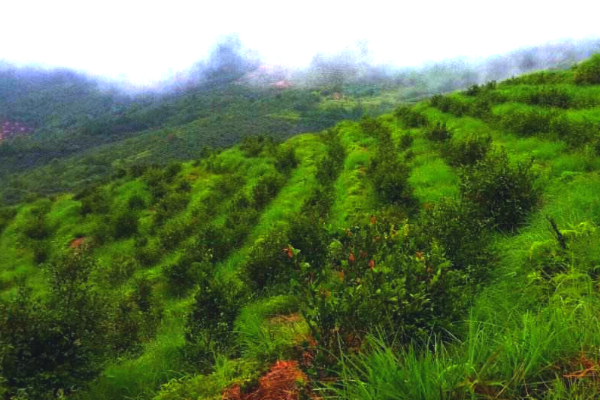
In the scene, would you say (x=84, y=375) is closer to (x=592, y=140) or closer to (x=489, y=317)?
(x=489, y=317)

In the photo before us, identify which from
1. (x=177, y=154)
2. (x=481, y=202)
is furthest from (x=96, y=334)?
(x=177, y=154)

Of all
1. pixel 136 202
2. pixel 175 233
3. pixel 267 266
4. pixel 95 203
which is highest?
pixel 267 266

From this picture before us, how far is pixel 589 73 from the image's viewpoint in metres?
27.7

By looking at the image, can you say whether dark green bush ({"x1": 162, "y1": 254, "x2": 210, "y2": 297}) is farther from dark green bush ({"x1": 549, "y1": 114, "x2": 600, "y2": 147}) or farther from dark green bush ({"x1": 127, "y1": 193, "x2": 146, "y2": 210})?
dark green bush ({"x1": 549, "y1": 114, "x2": 600, "y2": 147})

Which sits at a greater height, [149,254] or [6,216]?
[6,216]

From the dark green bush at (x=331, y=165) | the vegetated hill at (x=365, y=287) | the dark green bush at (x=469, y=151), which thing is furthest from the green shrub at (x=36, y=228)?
the dark green bush at (x=469, y=151)

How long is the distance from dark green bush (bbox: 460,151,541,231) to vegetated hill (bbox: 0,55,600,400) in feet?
A: 0.14

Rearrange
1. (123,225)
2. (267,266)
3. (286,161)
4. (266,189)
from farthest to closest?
(286,161), (123,225), (266,189), (267,266)

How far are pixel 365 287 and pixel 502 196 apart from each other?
297 inches

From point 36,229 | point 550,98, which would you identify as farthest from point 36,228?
point 550,98

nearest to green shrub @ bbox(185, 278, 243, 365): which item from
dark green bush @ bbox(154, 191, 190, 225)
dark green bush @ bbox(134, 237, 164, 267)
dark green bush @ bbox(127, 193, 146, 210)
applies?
dark green bush @ bbox(134, 237, 164, 267)

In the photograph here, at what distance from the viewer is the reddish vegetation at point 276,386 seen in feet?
17.8

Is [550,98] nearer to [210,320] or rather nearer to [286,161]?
[286,161]

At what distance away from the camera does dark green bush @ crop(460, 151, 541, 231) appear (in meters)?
11.5
